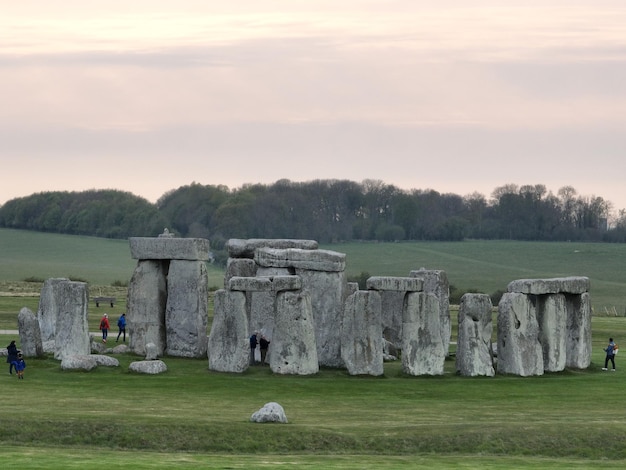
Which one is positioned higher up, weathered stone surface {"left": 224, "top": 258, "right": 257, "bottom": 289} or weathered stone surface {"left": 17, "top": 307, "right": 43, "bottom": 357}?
weathered stone surface {"left": 224, "top": 258, "right": 257, "bottom": 289}

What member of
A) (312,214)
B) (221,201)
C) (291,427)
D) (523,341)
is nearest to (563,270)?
(312,214)

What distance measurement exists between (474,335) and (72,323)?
1234cm

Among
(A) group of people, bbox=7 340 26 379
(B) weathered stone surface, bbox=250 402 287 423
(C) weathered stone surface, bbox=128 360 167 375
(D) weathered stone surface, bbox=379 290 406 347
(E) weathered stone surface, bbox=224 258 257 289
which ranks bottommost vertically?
(B) weathered stone surface, bbox=250 402 287 423

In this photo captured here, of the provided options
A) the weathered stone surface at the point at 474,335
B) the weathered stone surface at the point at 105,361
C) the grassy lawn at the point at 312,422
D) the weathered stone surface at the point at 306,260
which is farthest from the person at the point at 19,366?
the weathered stone surface at the point at 474,335

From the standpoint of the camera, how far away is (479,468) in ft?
101

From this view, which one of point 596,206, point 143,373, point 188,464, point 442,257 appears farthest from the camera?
point 596,206

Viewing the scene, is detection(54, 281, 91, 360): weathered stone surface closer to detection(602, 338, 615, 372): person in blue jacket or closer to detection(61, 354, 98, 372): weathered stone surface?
detection(61, 354, 98, 372): weathered stone surface

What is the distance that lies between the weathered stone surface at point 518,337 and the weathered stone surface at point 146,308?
11630 mm

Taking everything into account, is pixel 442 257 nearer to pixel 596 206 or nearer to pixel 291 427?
pixel 596 206

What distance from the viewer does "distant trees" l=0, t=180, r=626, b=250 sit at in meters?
143

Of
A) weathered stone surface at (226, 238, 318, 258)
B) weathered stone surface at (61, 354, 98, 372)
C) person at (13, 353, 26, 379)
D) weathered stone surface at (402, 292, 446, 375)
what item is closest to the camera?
person at (13, 353, 26, 379)

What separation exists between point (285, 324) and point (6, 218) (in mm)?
119976

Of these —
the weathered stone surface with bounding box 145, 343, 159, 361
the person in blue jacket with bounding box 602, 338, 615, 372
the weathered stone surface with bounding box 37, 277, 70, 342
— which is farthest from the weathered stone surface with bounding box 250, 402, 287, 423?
the weathered stone surface with bounding box 37, 277, 70, 342

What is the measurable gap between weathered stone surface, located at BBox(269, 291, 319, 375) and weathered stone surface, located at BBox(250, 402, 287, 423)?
9656 mm
